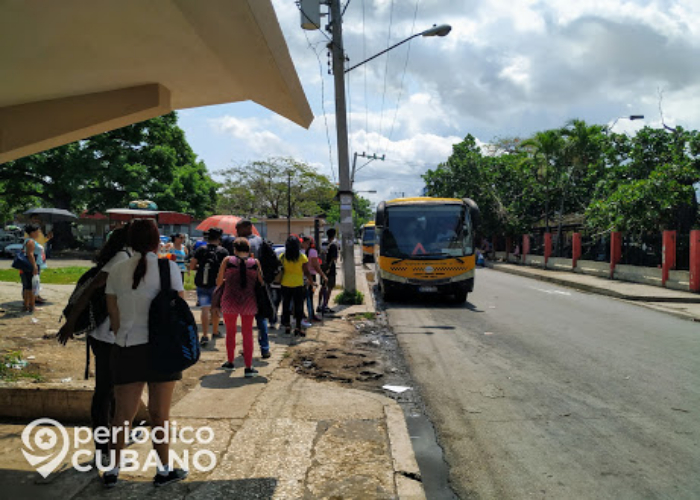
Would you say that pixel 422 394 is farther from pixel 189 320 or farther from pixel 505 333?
pixel 505 333

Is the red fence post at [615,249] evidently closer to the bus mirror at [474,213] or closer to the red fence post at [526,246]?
the bus mirror at [474,213]

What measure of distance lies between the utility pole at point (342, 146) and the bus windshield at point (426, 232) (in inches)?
36.3

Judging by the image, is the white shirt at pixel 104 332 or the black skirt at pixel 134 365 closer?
the black skirt at pixel 134 365

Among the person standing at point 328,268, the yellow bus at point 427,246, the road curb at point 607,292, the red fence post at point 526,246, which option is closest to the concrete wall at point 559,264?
the road curb at point 607,292

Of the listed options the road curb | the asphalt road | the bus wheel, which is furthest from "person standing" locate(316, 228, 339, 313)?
the road curb

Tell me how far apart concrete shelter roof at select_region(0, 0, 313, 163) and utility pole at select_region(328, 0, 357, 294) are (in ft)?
26.3

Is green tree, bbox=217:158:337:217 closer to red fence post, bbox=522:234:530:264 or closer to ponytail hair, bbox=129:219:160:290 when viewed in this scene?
red fence post, bbox=522:234:530:264

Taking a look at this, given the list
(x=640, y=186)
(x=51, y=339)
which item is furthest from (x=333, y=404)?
(x=640, y=186)

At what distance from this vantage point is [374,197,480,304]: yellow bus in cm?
1395

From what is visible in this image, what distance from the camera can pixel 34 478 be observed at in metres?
3.60

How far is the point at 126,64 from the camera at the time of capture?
467 centimetres

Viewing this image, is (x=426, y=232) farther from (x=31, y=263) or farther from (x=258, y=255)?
(x=31, y=263)

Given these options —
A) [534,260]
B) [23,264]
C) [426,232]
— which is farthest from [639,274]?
[23,264]

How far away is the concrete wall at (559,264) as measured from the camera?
91.1 feet
